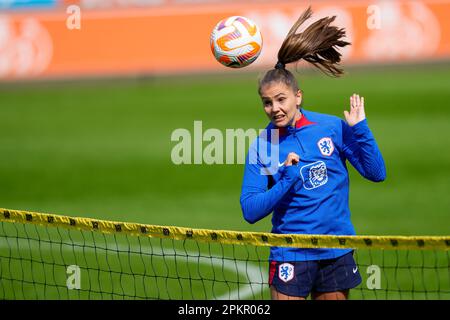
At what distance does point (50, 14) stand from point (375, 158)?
28.0 m

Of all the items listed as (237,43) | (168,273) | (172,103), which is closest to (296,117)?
(237,43)

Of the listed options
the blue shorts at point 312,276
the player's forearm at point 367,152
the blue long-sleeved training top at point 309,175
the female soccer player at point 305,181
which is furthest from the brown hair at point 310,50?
the blue shorts at point 312,276

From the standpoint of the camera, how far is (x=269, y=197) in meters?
7.73

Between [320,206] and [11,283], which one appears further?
[11,283]

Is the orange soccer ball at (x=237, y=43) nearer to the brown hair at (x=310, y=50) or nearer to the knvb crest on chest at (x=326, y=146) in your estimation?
the brown hair at (x=310, y=50)

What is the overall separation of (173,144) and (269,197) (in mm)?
15950

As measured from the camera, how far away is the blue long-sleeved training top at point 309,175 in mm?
7980

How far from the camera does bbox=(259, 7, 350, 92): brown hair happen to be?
26.5 feet

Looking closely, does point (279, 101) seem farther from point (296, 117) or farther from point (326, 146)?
point (326, 146)

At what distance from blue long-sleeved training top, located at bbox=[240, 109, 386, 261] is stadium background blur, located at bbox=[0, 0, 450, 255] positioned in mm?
6646

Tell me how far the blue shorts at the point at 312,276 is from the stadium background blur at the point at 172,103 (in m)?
6.70
